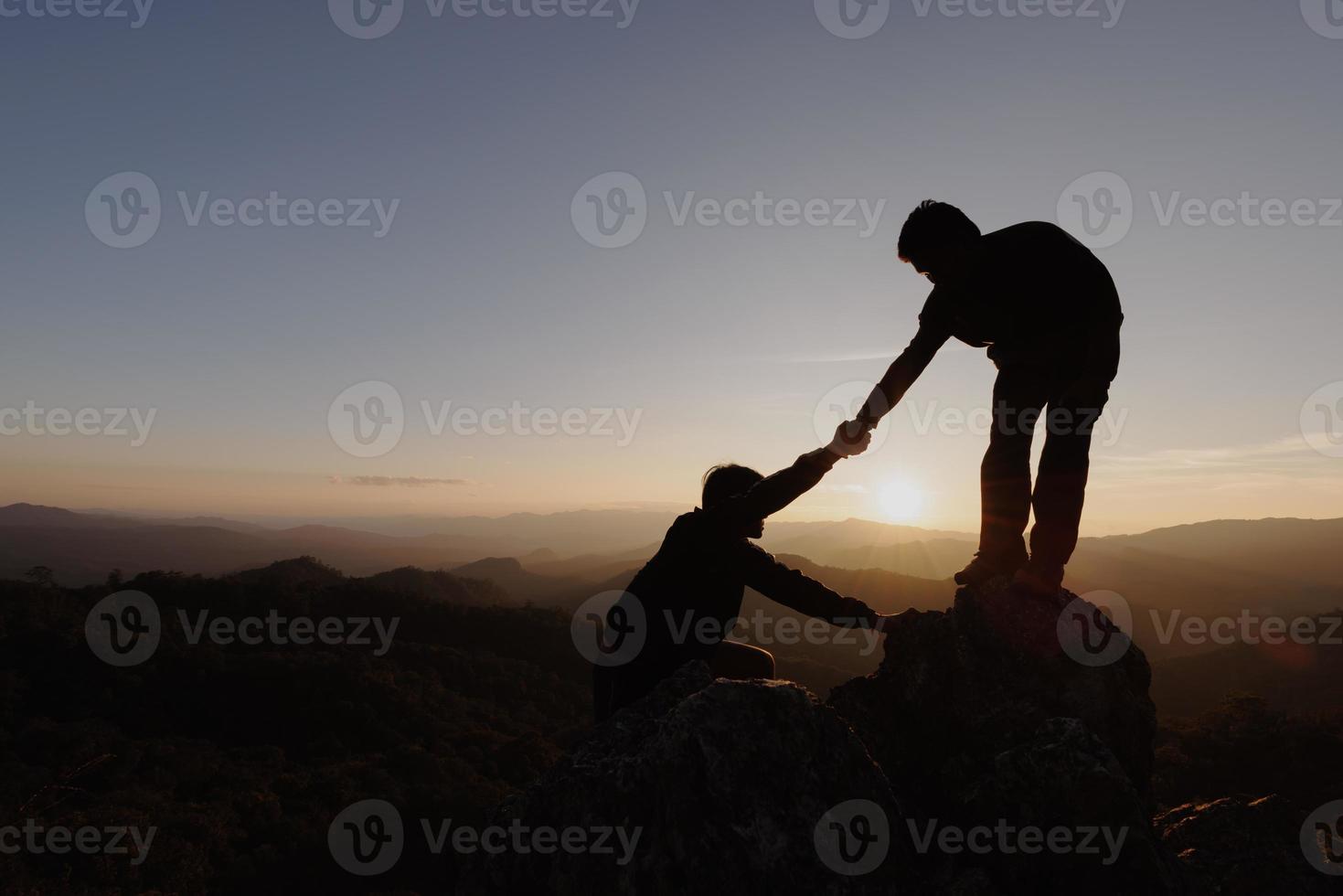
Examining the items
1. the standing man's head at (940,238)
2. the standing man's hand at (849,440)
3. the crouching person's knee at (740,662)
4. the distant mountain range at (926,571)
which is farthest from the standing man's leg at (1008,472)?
the distant mountain range at (926,571)

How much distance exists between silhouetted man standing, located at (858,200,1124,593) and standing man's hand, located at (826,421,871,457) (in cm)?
7

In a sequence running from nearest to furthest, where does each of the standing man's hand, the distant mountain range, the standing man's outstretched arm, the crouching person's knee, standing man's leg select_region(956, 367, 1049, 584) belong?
the standing man's hand, the standing man's outstretched arm, standing man's leg select_region(956, 367, 1049, 584), the crouching person's knee, the distant mountain range

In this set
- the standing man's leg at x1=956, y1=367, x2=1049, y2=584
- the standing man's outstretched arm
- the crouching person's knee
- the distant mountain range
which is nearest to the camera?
the standing man's outstretched arm

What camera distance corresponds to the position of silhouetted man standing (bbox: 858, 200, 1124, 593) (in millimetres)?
4430

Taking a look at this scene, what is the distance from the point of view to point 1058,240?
446 centimetres

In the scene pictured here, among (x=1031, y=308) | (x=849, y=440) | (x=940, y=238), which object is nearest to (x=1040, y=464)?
(x=1031, y=308)

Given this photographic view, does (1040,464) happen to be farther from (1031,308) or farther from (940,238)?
(940,238)

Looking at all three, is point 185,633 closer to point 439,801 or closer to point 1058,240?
point 439,801

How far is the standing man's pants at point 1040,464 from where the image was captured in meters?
4.50

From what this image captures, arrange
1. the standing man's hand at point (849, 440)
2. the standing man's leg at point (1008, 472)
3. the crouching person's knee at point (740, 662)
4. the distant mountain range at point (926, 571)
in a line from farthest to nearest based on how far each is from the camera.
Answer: the distant mountain range at point (926, 571) < the crouching person's knee at point (740, 662) < the standing man's leg at point (1008, 472) < the standing man's hand at point (849, 440)

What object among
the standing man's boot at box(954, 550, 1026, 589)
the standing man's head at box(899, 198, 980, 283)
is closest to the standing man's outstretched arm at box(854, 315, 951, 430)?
the standing man's head at box(899, 198, 980, 283)

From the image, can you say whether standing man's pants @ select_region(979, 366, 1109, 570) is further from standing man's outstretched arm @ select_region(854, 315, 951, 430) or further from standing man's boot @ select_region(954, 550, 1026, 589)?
standing man's outstretched arm @ select_region(854, 315, 951, 430)

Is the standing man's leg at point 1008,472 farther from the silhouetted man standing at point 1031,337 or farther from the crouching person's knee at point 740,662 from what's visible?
the crouching person's knee at point 740,662

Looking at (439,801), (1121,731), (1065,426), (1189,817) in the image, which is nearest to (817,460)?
(1065,426)
